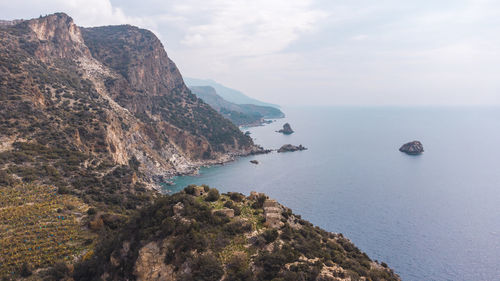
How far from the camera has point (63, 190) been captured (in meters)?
40.4

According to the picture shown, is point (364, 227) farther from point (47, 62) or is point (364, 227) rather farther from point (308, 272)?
point (47, 62)

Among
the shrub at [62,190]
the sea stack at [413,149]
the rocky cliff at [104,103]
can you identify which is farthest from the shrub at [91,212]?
the sea stack at [413,149]

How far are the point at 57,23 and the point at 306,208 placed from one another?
119m

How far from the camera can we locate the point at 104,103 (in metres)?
99.3

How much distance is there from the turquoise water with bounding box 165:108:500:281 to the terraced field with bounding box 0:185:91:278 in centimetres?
4803

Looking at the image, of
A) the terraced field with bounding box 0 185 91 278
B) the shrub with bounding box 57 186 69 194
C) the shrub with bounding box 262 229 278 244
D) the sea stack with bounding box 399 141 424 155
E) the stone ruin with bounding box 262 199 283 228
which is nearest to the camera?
the shrub with bounding box 262 229 278 244

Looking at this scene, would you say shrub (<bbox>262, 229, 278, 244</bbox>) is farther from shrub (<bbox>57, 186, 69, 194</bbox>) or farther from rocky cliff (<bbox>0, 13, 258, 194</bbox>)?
rocky cliff (<bbox>0, 13, 258, 194</bbox>)

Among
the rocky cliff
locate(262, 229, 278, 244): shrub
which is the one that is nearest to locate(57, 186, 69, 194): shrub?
the rocky cliff

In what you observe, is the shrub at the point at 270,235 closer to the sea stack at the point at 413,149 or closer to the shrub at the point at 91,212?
the shrub at the point at 91,212

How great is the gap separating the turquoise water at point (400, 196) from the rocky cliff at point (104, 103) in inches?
652

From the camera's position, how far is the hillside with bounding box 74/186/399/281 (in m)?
20.2

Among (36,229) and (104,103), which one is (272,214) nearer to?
(36,229)

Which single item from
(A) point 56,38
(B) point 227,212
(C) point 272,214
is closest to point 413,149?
(C) point 272,214

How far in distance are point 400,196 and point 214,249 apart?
250 ft
